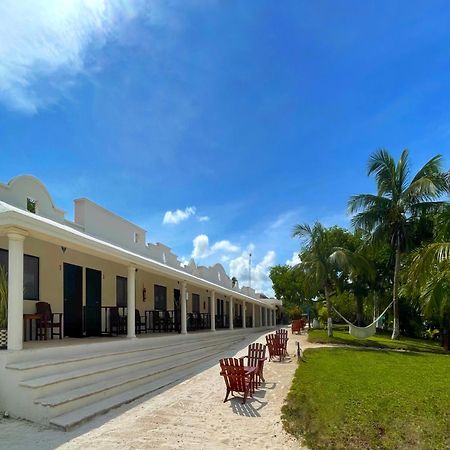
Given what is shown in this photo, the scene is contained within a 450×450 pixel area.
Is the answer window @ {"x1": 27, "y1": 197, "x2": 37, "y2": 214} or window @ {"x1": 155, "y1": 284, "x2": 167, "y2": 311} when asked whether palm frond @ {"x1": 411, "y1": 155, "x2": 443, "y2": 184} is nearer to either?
window @ {"x1": 155, "y1": 284, "x2": 167, "y2": 311}

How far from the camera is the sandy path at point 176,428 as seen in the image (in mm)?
6254

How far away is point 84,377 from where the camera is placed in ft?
27.9

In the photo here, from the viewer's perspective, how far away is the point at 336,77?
14141 millimetres

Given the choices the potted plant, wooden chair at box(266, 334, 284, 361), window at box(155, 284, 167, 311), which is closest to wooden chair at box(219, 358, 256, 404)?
the potted plant

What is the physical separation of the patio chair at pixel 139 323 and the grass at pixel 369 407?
18.7ft

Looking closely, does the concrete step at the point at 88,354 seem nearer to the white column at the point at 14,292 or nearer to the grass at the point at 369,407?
the white column at the point at 14,292

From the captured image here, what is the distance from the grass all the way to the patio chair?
18.7ft

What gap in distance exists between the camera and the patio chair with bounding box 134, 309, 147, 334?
15.9 metres

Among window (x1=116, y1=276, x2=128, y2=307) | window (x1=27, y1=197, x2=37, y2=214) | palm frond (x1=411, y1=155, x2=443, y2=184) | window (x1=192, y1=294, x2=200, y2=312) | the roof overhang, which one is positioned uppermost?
palm frond (x1=411, y1=155, x2=443, y2=184)

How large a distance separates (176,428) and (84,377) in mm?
Answer: 2297

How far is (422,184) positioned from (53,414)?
69.7ft

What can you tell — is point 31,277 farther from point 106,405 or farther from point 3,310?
point 106,405

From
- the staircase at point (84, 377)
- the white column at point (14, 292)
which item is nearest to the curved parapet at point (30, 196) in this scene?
the white column at point (14, 292)

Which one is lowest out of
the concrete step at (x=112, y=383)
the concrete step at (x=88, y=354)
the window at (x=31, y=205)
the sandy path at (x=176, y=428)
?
the sandy path at (x=176, y=428)
